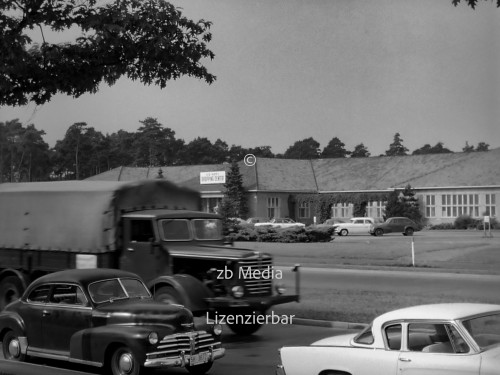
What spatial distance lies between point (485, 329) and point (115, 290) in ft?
18.7

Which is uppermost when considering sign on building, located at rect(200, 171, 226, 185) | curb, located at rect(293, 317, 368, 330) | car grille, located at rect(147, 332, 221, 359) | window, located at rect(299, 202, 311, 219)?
sign on building, located at rect(200, 171, 226, 185)

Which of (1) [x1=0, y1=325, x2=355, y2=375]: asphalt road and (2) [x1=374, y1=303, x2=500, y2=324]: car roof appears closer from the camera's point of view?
(2) [x1=374, y1=303, x2=500, y2=324]: car roof

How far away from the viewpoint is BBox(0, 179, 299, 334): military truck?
13875 mm

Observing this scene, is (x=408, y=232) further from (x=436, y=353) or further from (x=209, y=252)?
(x=436, y=353)

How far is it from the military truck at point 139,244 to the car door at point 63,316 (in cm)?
262

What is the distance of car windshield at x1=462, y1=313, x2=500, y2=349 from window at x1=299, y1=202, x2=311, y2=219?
2136 inches

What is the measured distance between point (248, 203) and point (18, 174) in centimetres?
2861

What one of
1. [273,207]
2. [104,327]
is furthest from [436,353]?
[273,207]

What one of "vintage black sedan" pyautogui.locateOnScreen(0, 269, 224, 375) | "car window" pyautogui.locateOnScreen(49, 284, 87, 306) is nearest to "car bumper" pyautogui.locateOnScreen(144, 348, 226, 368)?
"vintage black sedan" pyautogui.locateOnScreen(0, 269, 224, 375)

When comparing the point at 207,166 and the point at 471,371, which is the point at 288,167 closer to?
the point at 207,166

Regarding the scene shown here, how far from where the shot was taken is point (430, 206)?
Result: 211 feet

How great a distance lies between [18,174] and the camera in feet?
75.8

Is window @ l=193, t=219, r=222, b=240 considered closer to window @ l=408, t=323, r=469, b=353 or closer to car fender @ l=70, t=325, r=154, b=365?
car fender @ l=70, t=325, r=154, b=365

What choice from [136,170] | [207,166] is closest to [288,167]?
[207,166]
